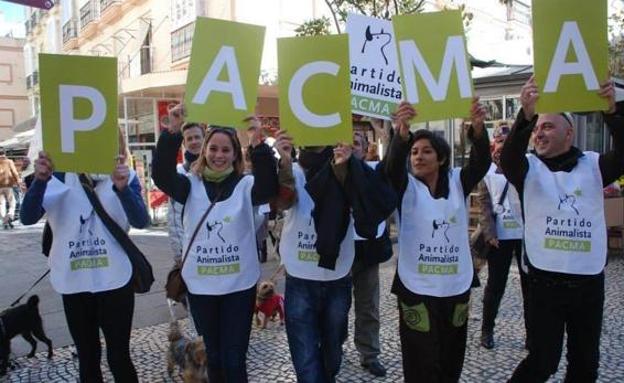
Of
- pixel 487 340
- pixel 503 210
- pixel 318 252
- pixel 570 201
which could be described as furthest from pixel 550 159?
pixel 487 340

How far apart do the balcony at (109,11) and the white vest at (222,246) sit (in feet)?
67.7

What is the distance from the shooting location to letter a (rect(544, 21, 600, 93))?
2.88 meters

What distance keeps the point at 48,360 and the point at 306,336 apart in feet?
9.32

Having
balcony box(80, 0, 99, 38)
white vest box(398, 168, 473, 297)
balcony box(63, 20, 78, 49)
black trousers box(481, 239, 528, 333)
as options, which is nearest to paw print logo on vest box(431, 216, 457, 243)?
white vest box(398, 168, 473, 297)

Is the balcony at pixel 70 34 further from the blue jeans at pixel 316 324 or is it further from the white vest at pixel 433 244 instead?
the white vest at pixel 433 244

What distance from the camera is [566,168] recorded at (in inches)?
122

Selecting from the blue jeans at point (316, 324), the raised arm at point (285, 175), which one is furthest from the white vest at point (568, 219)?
the raised arm at point (285, 175)

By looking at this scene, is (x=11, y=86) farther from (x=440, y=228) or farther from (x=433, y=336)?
(x=433, y=336)

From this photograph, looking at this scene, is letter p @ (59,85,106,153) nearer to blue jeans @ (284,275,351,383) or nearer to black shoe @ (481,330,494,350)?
blue jeans @ (284,275,351,383)

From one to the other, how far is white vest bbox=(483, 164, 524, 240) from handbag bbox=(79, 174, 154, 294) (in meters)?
2.92

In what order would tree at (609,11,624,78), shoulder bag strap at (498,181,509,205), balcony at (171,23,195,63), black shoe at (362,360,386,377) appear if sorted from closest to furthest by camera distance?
black shoe at (362,360,386,377), shoulder bag strap at (498,181,509,205), tree at (609,11,624,78), balcony at (171,23,195,63)

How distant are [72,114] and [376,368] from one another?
9.05ft

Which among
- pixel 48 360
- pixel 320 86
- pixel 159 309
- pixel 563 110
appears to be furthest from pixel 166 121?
pixel 159 309

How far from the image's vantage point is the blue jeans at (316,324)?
3.07 metres
